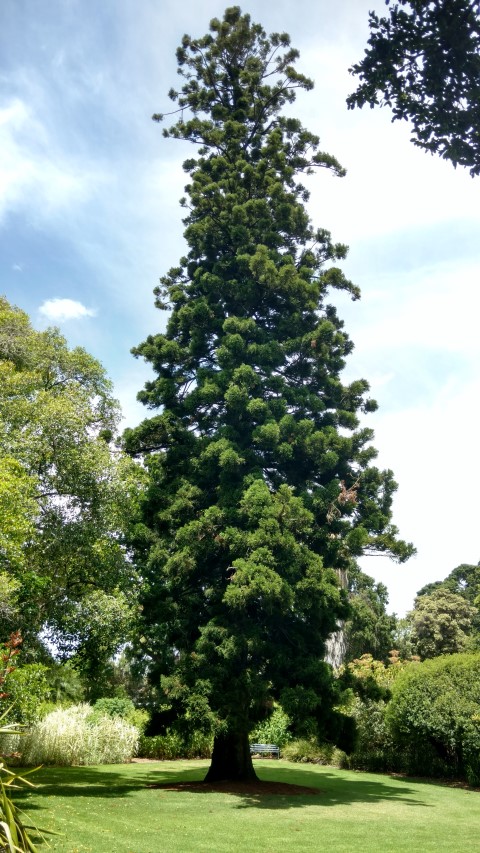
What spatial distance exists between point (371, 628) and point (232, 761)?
22.9 metres

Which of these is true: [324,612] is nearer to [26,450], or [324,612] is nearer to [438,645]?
[26,450]

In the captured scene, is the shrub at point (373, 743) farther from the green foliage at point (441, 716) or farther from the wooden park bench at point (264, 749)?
the wooden park bench at point (264, 749)

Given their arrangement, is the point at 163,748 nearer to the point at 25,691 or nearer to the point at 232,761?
the point at 232,761

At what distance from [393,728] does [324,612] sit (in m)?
7.29

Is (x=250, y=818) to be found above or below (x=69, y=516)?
below

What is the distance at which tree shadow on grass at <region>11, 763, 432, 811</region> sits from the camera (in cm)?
1338

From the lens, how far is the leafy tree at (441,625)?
3481cm

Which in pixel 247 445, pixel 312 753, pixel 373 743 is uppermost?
pixel 247 445

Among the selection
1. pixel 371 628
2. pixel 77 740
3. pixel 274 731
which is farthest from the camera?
pixel 371 628

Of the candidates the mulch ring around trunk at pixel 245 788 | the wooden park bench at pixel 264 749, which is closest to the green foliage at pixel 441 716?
the mulch ring around trunk at pixel 245 788

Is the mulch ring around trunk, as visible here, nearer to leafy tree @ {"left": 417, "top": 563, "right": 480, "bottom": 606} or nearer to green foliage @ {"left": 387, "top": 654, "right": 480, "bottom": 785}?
A: green foliage @ {"left": 387, "top": 654, "right": 480, "bottom": 785}

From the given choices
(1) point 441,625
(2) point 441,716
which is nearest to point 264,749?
(2) point 441,716

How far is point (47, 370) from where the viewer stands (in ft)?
61.8

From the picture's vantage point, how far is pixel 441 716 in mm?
18516
